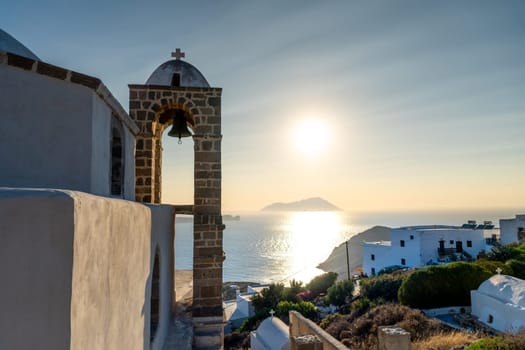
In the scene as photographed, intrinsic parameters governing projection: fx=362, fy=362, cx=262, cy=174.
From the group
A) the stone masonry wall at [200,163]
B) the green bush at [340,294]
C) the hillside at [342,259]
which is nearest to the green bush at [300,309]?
the green bush at [340,294]

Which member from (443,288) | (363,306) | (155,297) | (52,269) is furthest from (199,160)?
(443,288)

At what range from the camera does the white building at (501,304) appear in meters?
11.3

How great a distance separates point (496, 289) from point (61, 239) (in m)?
14.9

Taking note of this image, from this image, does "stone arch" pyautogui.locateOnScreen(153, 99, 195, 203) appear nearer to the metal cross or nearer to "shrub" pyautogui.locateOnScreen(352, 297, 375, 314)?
the metal cross

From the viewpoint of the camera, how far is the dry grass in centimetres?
886

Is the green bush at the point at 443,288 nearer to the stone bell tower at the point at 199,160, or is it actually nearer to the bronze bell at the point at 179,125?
the stone bell tower at the point at 199,160

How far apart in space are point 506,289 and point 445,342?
499 centimetres

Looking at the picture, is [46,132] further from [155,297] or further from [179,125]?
[179,125]

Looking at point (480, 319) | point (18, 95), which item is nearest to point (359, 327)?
point (480, 319)

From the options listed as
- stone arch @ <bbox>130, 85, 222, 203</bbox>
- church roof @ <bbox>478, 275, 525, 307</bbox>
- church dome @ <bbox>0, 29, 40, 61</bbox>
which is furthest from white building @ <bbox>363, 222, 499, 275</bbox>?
church dome @ <bbox>0, 29, 40, 61</bbox>

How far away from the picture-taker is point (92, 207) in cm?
213

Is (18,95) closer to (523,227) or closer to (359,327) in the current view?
(359,327)

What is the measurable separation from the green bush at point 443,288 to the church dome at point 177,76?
1256 centimetres

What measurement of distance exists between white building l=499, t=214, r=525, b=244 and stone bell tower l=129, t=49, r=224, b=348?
30.3 metres
